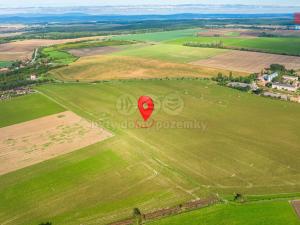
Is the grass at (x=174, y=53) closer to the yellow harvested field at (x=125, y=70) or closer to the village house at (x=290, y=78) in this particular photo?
the yellow harvested field at (x=125, y=70)

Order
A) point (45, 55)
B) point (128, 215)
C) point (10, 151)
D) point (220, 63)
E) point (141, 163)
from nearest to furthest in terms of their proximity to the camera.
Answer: point (128, 215)
point (141, 163)
point (10, 151)
point (220, 63)
point (45, 55)

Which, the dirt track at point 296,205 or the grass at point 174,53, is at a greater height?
the grass at point 174,53

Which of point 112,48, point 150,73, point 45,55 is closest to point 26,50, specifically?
point 45,55

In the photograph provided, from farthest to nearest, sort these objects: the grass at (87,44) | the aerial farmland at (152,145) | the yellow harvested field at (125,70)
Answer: the grass at (87,44)
the yellow harvested field at (125,70)
the aerial farmland at (152,145)

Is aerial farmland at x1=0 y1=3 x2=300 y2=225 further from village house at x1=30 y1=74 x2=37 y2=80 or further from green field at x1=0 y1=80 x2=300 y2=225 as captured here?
village house at x1=30 y1=74 x2=37 y2=80

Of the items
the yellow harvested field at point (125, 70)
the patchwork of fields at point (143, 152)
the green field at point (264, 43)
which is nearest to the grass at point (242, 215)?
the patchwork of fields at point (143, 152)

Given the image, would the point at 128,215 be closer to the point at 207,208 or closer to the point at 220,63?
the point at 207,208

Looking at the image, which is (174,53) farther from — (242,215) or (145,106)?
(242,215)
